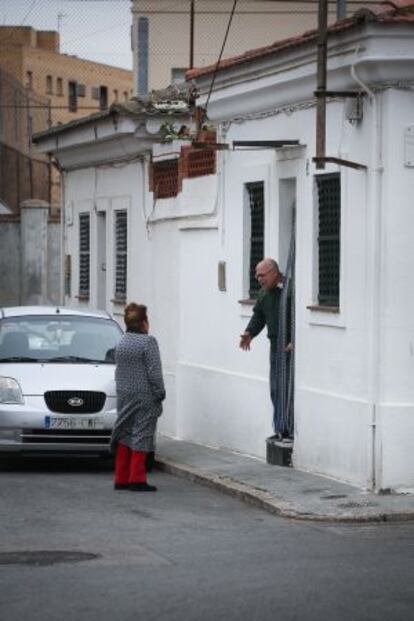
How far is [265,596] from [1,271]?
29396mm

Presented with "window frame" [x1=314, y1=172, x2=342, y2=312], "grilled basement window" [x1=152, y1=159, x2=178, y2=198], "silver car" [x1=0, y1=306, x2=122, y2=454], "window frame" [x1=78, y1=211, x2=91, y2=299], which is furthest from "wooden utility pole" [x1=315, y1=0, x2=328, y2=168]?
"window frame" [x1=78, y1=211, x2=91, y2=299]

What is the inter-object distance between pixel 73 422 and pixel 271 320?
2201mm

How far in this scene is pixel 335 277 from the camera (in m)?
16.7

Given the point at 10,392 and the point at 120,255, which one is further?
the point at 120,255

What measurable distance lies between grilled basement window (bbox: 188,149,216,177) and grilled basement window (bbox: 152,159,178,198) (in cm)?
96

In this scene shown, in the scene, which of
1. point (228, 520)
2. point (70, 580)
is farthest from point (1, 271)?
point (70, 580)

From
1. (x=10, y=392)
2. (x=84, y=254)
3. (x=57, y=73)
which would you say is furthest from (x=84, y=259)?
(x=57, y=73)

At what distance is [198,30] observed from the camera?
→ 42562mm

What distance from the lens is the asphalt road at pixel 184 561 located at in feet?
32.7

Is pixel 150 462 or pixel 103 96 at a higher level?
pixel 103 96

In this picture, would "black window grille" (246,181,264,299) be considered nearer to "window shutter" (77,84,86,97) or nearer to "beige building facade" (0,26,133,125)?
"beige building facade" (0,26,133,125)

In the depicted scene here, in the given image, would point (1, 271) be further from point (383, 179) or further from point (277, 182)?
point (383, 179)

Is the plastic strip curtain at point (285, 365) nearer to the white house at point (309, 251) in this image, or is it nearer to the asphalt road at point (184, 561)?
the white house at point (309, 251)

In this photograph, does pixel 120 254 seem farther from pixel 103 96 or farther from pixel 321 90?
pixel 103 96
